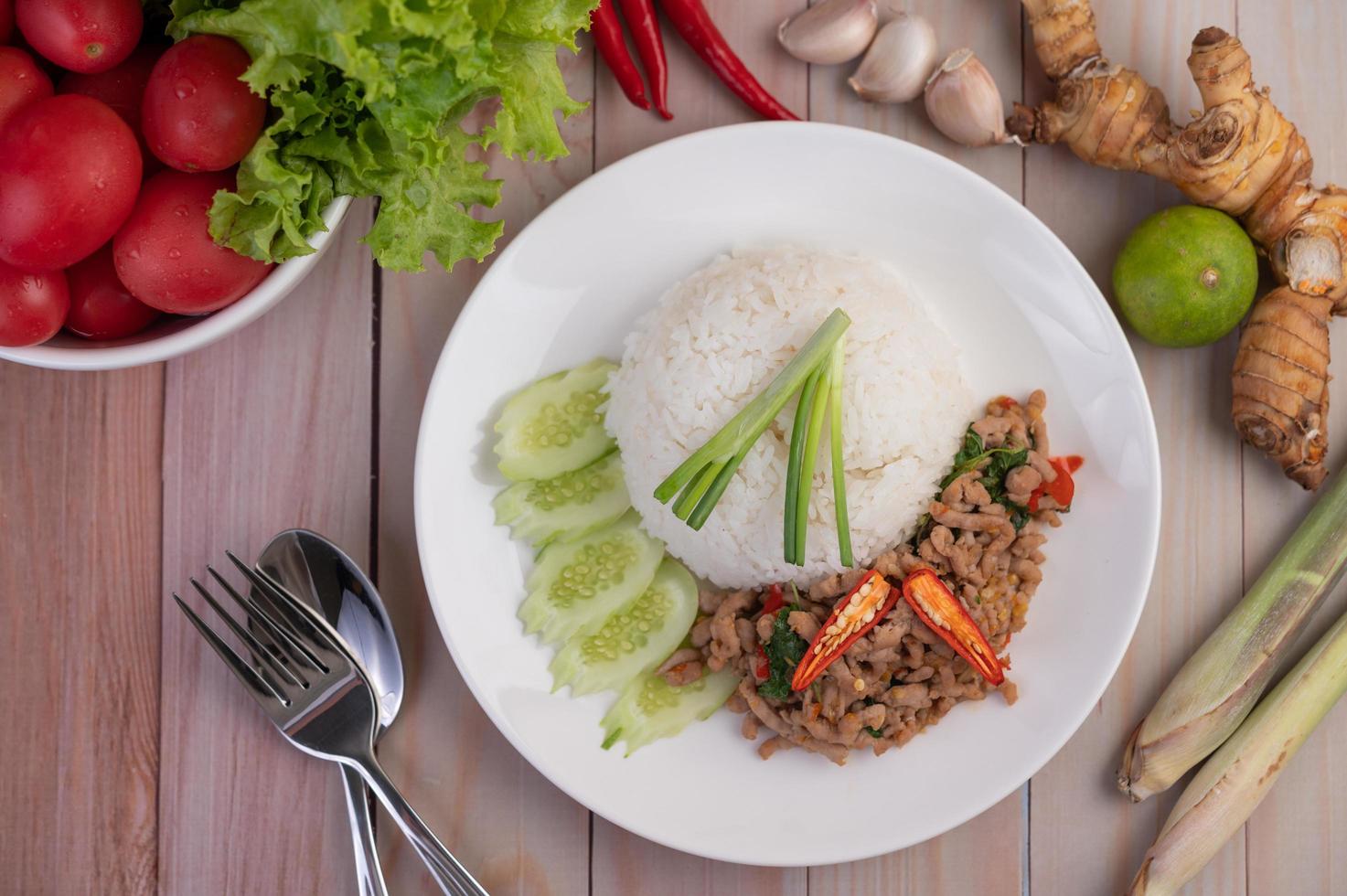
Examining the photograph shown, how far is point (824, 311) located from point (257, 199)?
1082mm

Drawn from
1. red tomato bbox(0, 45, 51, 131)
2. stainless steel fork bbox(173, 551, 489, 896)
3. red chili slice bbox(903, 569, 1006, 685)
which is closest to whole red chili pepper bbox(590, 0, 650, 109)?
red tomato bbox(0, 45, 51, 131)

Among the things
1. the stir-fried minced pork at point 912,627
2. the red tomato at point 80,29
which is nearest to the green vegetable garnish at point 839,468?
the stir-fried minced pork at point 912,627

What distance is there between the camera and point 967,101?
2.22m

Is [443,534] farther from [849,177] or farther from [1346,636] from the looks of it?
[1346,636]

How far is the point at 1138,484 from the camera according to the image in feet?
6.98

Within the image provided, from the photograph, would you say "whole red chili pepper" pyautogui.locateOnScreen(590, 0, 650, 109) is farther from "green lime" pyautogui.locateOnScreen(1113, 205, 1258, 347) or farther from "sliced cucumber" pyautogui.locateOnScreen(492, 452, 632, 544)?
"green lime" pyautogui.locateOnScreen(1113, 205, 1258, 347)

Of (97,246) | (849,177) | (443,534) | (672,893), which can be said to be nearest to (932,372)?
(849,177)

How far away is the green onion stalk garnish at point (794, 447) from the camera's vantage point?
1966 millimetres

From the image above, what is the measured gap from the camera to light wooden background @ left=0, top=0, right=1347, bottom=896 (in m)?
2.30

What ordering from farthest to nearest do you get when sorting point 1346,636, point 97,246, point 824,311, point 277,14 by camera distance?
point 1346,636 < point 824,311 < point 97,246 < point 277,14

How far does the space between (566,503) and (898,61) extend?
1197 millimetres

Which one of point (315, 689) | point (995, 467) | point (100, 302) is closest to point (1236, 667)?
point (995, 467)

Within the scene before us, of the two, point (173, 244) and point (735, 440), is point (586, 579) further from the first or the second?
point (173, 244)

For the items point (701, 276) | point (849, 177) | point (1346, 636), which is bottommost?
point (1346, 636)
